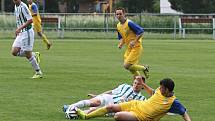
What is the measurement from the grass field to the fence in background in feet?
54.8

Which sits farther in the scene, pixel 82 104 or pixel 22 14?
pixel 22 14

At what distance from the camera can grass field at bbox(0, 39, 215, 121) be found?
12336 millimetres

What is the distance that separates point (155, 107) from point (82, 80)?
805 centimetres

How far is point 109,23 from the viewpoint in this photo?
48688 mm

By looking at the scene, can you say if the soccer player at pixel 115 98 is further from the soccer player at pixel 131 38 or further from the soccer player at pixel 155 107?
the soccer player at pixel 131 38

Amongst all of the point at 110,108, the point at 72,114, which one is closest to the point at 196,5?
the point at 72,114

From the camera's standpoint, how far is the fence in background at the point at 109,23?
155 feet

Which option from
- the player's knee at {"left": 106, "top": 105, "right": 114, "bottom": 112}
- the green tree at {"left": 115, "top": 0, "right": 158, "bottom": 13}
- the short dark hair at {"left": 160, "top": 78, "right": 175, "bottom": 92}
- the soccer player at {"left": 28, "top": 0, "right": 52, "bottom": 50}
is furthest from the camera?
the green tree at {"left": 115, "top": 0, "right": 158, "bottom": 13}

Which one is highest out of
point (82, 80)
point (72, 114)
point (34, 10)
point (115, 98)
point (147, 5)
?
point (34, 10)

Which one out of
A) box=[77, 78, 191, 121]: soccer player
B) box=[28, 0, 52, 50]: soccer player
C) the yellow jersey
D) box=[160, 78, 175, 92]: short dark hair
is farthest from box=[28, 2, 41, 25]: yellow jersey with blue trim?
box=[160, 78, 175, 92]: short dark hair

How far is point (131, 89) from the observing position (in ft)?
37.7

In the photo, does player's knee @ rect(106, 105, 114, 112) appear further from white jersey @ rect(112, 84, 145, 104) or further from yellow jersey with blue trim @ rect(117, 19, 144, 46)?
yellow jersey with blue trim @ rect(117, 19, 144, 46)

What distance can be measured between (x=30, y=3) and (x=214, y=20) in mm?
20322

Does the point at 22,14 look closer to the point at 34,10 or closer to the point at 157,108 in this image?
the point at 157,108
